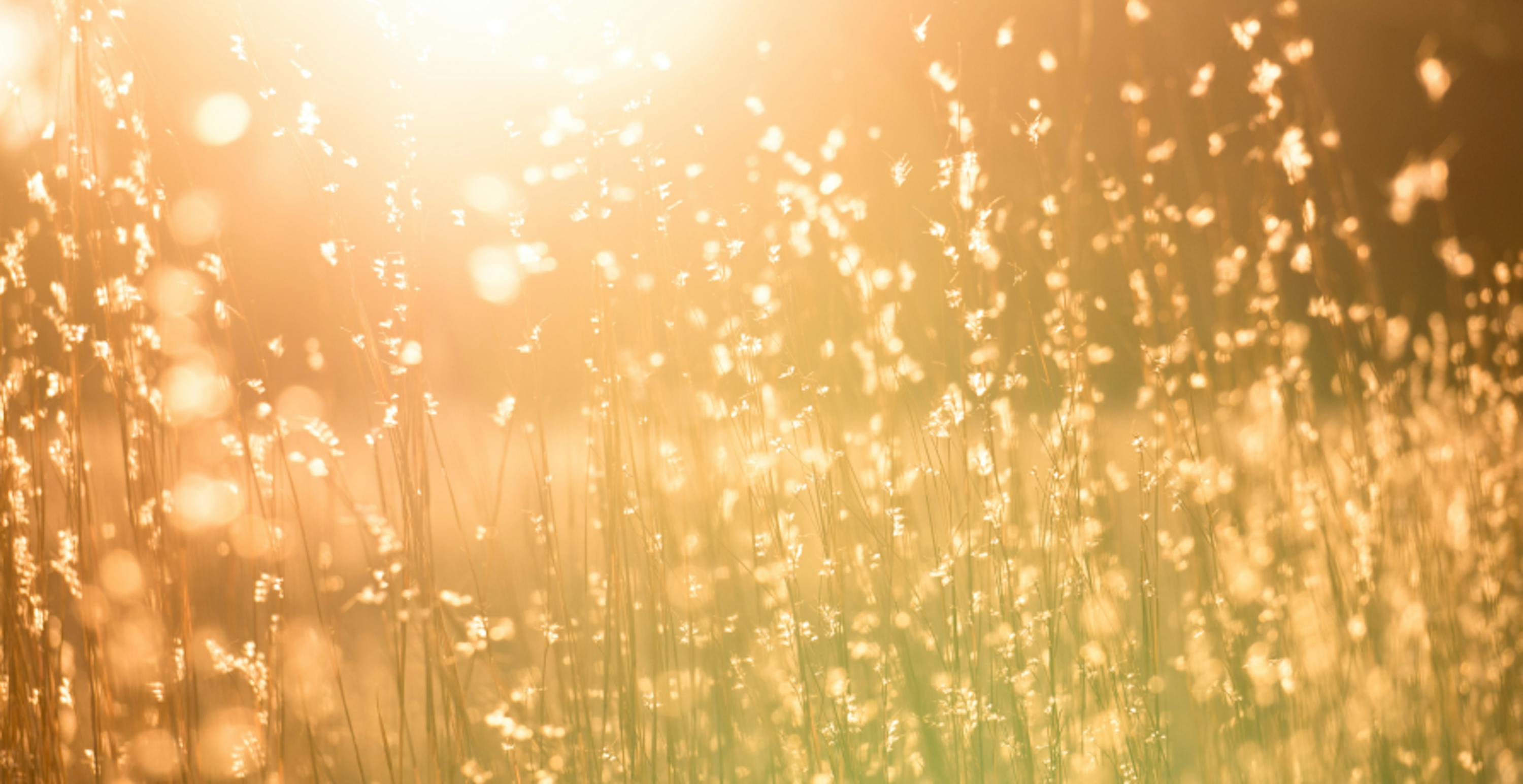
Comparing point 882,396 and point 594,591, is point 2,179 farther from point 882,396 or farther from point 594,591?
point 882,396

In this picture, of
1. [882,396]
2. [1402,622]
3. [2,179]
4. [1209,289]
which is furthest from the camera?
[1209,289]

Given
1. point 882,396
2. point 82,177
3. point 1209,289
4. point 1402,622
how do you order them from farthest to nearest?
point 1209,289
point 1402,622
point 882,396
point 82,177

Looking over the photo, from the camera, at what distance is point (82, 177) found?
1.07 m

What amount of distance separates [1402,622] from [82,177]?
2.04 m

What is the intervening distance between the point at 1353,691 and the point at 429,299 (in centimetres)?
143

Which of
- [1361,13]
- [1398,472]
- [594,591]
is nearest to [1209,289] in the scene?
[1398,472]

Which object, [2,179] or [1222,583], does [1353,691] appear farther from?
[2,179]

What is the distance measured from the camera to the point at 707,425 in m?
1.25

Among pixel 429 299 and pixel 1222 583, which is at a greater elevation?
pixel 429 299

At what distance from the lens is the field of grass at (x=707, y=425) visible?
1.06m

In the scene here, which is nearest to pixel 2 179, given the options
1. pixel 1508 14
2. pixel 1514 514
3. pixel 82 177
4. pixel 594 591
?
pixel 82 177

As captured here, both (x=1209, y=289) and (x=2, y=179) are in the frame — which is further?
(x=1209, y=289)

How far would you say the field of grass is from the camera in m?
1.06

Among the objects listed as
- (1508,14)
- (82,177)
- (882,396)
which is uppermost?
(1508,14)
